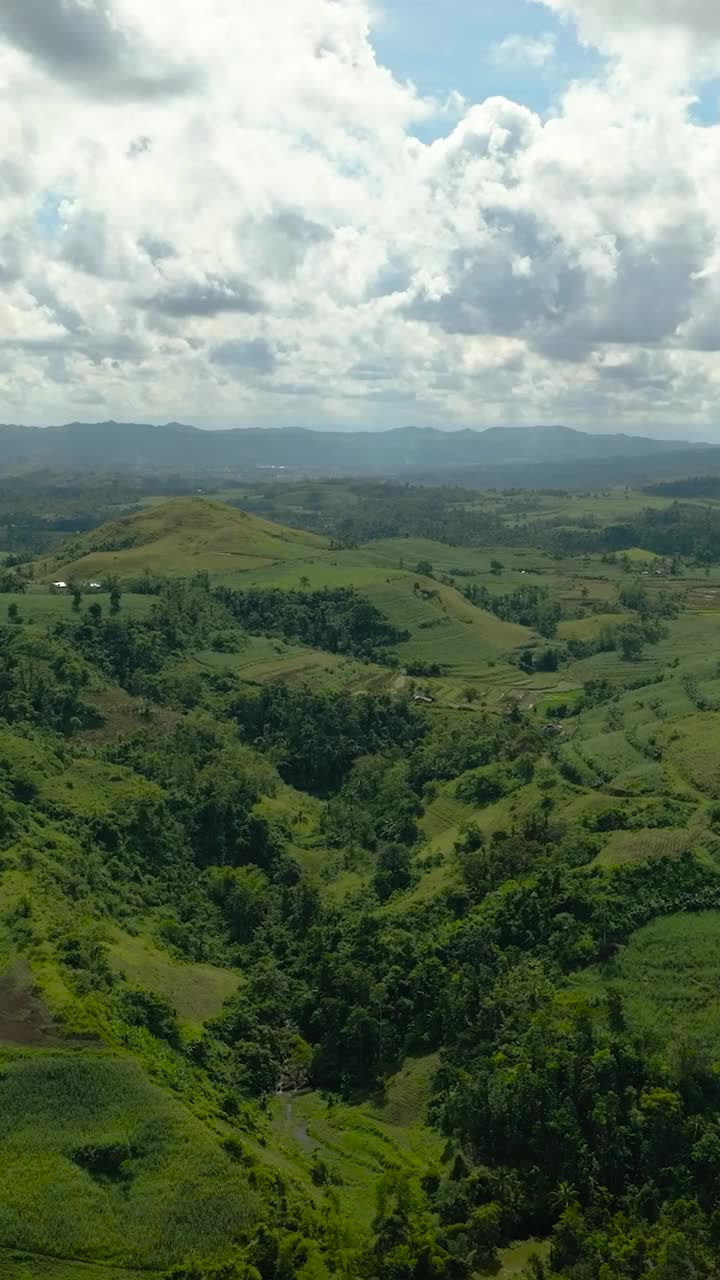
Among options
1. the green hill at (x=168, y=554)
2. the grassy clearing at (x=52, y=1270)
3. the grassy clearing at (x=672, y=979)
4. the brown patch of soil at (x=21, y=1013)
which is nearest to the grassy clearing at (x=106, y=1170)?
the grassy clearing at (x=52, y=1270)

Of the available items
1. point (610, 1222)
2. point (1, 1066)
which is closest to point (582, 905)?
point (610, 1222)

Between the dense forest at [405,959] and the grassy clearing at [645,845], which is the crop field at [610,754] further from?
the grassy clearing at [645,845]

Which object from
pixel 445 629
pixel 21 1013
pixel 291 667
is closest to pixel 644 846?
pixel 21 1013

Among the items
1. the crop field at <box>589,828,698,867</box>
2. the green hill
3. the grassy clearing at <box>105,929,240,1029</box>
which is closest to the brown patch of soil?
the grassy clearing at <box>105,929,240,1029</box>

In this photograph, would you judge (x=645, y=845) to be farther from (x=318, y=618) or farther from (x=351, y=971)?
(x=318, y=618)

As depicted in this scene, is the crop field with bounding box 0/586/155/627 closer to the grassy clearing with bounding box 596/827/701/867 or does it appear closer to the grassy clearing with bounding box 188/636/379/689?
the grassy clearing with bounding box 188/636/379/689

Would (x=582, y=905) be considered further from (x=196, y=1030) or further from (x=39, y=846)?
(x=39, y=846)
